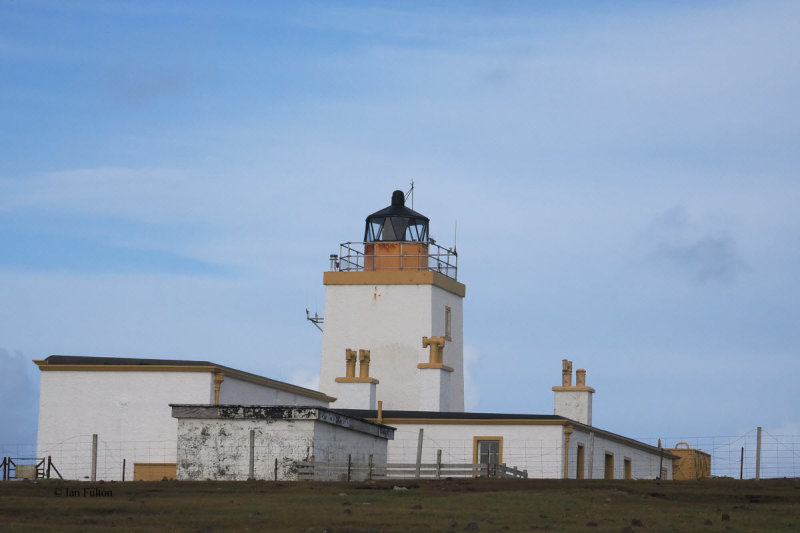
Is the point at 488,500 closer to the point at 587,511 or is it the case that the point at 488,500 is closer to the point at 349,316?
the point at 587,511

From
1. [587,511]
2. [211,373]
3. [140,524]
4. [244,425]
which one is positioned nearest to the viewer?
[140,524]

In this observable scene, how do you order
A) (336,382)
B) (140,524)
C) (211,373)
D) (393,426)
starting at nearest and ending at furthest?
(140,524), (211,373), (393,426), (336,382)

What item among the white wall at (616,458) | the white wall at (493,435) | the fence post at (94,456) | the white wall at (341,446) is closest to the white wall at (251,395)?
the white wall at (493,435)

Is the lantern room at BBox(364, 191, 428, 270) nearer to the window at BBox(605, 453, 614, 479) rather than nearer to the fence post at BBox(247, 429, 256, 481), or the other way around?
the window at BBox(605, 453, 614, 479)

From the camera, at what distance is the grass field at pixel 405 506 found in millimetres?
25453

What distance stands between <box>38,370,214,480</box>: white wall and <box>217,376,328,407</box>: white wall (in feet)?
3.01

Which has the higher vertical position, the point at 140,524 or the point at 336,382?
the point at 336,382

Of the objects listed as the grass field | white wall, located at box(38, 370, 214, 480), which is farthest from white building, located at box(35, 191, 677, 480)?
the grass field

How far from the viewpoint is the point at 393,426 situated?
47.4 meters

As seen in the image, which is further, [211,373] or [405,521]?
[211,373]

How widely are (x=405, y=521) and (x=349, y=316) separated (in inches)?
1256

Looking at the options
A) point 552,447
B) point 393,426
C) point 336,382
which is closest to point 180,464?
point 393,426

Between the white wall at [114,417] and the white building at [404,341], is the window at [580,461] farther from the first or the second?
the white wall at [114,417]

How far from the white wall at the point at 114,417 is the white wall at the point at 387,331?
550 inches
